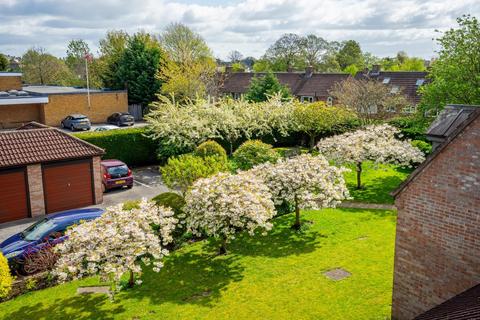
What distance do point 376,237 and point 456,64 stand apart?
44.8 feet

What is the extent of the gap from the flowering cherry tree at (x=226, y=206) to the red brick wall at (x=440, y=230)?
5.01 m

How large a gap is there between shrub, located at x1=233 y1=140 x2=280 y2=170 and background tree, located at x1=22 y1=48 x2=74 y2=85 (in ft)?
187

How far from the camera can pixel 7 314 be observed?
12.0m

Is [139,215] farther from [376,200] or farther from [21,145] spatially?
[376,200]

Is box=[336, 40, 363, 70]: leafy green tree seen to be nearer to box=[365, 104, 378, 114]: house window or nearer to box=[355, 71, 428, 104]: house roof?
box=[355, 71, 428, 104]: house roof

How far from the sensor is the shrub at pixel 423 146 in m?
28.8

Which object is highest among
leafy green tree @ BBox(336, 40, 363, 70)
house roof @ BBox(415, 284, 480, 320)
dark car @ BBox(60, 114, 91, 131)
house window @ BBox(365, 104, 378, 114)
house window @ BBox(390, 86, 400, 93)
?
leafy green tree @ BBox(336, 40, 363, 70)

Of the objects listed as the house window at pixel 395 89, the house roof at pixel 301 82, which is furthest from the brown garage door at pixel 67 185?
the house window at pixel 395 89

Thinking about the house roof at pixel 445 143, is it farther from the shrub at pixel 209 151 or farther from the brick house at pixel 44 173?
the brick house at pixel 44 173

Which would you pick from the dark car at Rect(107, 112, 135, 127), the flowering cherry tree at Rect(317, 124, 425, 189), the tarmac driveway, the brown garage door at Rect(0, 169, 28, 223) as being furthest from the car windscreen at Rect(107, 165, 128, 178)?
the dark car at Rect(107, 112, 135, 127)

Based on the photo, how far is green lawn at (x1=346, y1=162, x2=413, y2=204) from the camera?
73.5 ft

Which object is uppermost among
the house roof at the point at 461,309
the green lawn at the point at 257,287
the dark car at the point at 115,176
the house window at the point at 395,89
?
the house window at the point at 395,89

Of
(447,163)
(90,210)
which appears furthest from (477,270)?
(90,210)

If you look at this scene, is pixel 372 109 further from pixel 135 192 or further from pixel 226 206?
pixel 226 206
